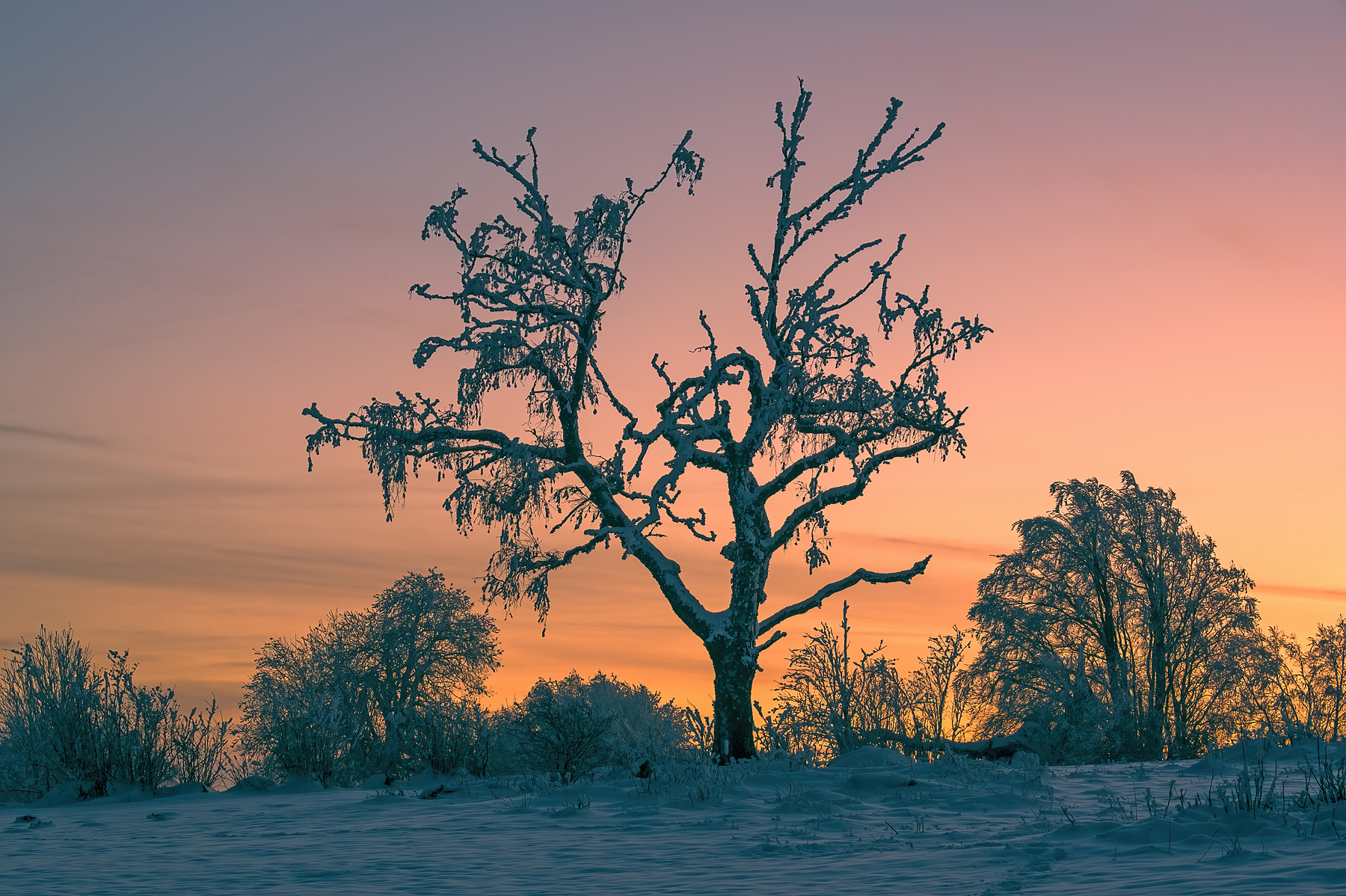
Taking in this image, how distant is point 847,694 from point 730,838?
1034 centimetres

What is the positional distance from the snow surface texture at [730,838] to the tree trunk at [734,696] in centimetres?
376

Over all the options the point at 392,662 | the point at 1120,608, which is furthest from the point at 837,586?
the point at 392,662

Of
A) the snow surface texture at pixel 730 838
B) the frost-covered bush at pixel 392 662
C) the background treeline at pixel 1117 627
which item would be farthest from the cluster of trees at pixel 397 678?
the snow surface texture at pixel 730 838

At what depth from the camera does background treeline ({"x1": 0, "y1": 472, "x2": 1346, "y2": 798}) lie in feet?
55.1

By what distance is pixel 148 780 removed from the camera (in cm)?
1652

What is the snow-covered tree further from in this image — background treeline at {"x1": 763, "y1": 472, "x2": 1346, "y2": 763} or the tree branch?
the tree branch

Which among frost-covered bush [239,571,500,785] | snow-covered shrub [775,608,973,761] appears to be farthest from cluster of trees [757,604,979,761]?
frost-covered bush [239,571,500,785]

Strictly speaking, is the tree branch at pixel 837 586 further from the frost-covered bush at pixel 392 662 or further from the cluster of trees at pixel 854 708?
the frost-covered bush at pixel 392 662

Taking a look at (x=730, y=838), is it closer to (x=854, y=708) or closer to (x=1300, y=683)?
(x=854, y=708)

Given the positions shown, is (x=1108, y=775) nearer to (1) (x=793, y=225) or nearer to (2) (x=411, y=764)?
(1) (x=793, y=225)

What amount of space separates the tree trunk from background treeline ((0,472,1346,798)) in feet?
0.99

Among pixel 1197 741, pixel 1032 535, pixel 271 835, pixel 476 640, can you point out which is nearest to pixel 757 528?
pixel 271 835

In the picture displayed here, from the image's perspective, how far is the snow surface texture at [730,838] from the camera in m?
6.25

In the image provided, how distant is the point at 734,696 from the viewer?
679 inches
